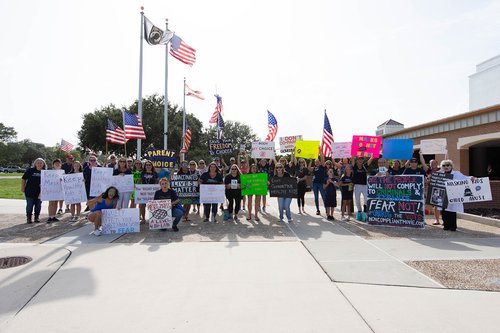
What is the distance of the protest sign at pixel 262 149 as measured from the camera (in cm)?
1254

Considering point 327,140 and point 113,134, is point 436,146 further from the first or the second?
point 113,134

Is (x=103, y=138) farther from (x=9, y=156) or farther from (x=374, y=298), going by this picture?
(x=9, y=156)

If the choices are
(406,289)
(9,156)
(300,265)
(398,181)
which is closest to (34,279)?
(300,265)

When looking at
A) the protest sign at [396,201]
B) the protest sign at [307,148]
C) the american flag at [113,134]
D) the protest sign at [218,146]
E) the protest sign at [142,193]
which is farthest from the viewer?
the american flag at [113,134]

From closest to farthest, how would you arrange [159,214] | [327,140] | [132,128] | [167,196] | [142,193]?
[159,214] < [167,196] < [142,193] < [327,140] < [132,128]

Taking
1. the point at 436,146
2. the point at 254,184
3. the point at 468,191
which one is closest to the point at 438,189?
the point at 468,191

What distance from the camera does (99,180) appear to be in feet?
32.1

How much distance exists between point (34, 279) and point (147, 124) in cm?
3763

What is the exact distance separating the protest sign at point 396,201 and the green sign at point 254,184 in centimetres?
300

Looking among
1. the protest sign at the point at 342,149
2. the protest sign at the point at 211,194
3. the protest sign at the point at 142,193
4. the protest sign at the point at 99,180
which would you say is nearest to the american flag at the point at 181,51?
the protest sign at the point at 99,180

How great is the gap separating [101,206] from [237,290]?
5.07 meters

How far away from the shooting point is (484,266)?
17.7 feet

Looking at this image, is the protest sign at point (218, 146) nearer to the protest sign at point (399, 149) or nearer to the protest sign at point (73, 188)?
the protest sign at point (73, 188)

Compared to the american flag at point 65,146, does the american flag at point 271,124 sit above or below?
above
